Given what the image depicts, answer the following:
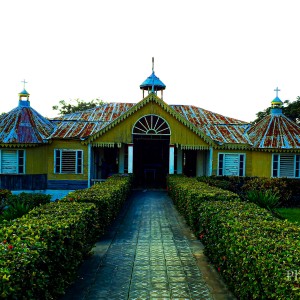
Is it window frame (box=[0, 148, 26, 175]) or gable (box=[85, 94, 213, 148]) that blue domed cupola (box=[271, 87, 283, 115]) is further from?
window frame (box=[0, 148, 26, 175])

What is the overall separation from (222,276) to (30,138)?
18.1 m

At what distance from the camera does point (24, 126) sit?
23328mm

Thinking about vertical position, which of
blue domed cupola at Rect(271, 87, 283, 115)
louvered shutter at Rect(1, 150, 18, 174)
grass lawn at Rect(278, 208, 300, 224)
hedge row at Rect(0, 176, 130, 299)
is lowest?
grass lawn at Rect(278, 208, 300, 224)

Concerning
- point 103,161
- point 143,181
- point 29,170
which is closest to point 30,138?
point 29,170

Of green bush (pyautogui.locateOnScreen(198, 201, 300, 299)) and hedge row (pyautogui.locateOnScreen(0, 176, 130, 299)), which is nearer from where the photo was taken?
hedge row (pyautogui.locateOnScreen(0, 176, 130, 299))

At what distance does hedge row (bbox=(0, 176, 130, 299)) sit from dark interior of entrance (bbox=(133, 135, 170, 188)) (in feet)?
64.2

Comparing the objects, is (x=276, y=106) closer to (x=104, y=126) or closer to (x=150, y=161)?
(x=150, y=161)

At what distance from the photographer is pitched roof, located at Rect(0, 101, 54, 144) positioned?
2238 centimetres

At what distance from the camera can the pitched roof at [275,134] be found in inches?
909

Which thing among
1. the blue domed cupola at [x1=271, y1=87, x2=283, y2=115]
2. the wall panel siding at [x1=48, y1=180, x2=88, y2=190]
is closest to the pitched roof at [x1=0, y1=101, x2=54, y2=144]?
the wall panel siding at [x1=48, y1=180, x2=88, y2=190]

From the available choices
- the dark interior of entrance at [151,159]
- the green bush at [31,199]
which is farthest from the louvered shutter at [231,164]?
the green bush at [31,199]

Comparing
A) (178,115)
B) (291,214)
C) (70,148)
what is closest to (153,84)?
(178,115)

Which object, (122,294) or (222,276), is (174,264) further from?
(122,294)

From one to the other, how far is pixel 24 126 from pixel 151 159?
1028 centimetres
